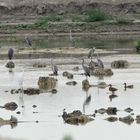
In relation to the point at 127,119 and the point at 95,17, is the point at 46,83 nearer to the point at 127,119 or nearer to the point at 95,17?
the point at 127,119

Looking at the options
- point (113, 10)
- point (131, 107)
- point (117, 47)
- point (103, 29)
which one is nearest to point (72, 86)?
point (131, 107)

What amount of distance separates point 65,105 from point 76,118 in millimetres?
3621

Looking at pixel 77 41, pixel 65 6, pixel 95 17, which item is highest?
pixel 65 6

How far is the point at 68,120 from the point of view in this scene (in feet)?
77.2

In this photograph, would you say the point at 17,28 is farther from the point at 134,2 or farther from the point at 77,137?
the point at 77,137

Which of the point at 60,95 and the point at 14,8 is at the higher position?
the point at 14,8

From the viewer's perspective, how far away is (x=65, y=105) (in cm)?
2706

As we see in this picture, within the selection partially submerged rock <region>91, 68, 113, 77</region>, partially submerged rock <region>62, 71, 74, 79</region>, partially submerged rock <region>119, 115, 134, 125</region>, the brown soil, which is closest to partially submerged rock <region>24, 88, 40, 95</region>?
partially submerged rock <region>62, 71, 74, 79</region>

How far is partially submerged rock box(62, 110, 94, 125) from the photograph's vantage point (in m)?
23.4

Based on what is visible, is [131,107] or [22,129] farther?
[131,107]

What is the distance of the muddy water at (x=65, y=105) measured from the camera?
73.1ft

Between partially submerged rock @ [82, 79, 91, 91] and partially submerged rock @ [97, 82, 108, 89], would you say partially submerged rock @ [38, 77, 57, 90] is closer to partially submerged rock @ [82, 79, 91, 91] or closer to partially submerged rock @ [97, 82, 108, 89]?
partially submerged rock @ [82, 79, 91, 91]

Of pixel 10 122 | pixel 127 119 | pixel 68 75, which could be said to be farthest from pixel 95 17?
pixel 127 119

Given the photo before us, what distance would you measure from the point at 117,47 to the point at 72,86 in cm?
2192
